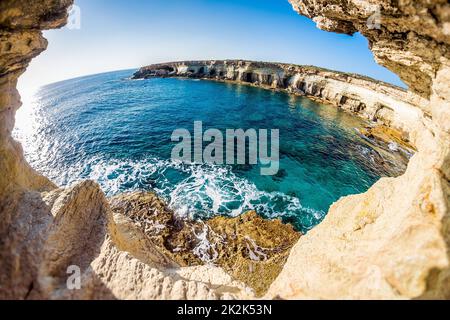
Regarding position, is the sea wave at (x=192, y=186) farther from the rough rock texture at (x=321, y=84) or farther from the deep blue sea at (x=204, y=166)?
the rough rock texture at (x=321, y=84)

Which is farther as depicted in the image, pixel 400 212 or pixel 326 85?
pixel 326 85

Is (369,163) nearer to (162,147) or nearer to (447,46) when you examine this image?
(447,46)

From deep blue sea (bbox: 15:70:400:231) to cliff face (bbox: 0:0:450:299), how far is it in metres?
8.23

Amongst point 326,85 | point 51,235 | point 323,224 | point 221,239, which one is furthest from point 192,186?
point 326,85

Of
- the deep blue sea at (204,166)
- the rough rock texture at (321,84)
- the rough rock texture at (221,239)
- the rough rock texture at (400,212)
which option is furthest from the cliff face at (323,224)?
the rough rock texture at (321,84)

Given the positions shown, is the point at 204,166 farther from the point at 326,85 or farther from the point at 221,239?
the point at 326,85

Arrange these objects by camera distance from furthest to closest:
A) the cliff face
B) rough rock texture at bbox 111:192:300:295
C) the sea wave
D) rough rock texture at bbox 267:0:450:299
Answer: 1. the sea wave
2. rough rock texture at bbox 111:192:300:295
3. the cliff face
4. rough rock texture at bbox 267:0:450:299

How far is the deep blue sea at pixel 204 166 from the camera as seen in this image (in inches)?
664

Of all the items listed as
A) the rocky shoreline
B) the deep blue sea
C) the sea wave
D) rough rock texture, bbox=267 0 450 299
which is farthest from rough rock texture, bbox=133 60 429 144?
rough rock texture, bbox=267 0 450 299

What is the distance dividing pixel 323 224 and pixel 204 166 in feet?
47.3

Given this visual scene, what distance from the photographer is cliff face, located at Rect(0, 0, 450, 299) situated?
432 cm

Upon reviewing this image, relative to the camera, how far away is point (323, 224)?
8328 mm

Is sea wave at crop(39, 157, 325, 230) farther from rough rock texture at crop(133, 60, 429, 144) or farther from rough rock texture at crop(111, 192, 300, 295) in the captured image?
rough rock texture at crop(133, 60, 429, 144)

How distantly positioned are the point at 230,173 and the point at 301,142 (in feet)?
45.1
